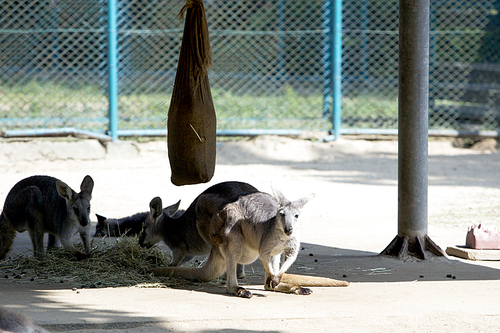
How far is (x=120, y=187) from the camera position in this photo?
8.70 m

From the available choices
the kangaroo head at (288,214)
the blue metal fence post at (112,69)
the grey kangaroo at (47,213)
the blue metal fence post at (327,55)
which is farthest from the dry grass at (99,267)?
the blue metal fence post at (327,55)

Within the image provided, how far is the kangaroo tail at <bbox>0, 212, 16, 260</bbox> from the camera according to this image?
527cm

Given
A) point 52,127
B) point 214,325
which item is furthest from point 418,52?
point 52,127

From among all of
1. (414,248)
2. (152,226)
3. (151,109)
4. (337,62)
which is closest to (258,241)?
(152,226)

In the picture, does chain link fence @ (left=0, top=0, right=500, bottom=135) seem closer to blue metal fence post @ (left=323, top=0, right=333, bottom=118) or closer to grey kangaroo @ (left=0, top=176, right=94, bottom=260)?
Result: blue metal fence post @ (left=323, top=0, right=333, bottom=118)

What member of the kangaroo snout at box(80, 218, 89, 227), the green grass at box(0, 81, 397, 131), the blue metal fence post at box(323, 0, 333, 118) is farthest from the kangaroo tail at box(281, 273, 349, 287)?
the blue metal fence post at box(323, 0, 333, 118)

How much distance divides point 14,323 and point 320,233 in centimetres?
409

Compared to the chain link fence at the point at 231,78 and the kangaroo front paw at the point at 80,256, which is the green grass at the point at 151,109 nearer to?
the chain link fence at the point at 231,78

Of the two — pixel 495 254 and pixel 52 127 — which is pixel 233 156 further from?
pixel 495 254

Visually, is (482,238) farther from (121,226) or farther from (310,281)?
(121,226)

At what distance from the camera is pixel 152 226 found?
5203 mm

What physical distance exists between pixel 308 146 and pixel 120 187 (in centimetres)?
402

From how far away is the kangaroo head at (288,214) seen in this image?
402 cm

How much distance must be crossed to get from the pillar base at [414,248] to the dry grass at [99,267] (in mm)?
1851
